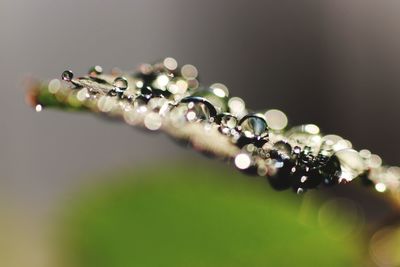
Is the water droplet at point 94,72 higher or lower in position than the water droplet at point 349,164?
higher

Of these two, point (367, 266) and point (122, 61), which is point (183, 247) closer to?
point (367, 266)

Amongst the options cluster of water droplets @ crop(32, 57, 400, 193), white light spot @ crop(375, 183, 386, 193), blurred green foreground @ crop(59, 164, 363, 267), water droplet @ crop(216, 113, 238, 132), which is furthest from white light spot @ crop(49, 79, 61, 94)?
blurred green foreground @ crop(59, 164, 363, 267)

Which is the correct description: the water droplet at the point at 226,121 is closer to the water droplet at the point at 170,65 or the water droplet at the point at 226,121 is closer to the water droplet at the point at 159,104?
the water droplet at the point at 159,104

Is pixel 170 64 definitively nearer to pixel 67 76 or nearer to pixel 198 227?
pixel 67 76

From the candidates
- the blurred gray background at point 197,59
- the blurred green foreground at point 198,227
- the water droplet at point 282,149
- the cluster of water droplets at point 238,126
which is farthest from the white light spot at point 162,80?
the blurred gray background at point 197,59

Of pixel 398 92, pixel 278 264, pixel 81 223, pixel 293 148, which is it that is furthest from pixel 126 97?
pixel 398 92

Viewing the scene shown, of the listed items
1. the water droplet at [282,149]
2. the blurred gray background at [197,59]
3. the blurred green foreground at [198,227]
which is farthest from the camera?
the blurred gray background at [197,59]
